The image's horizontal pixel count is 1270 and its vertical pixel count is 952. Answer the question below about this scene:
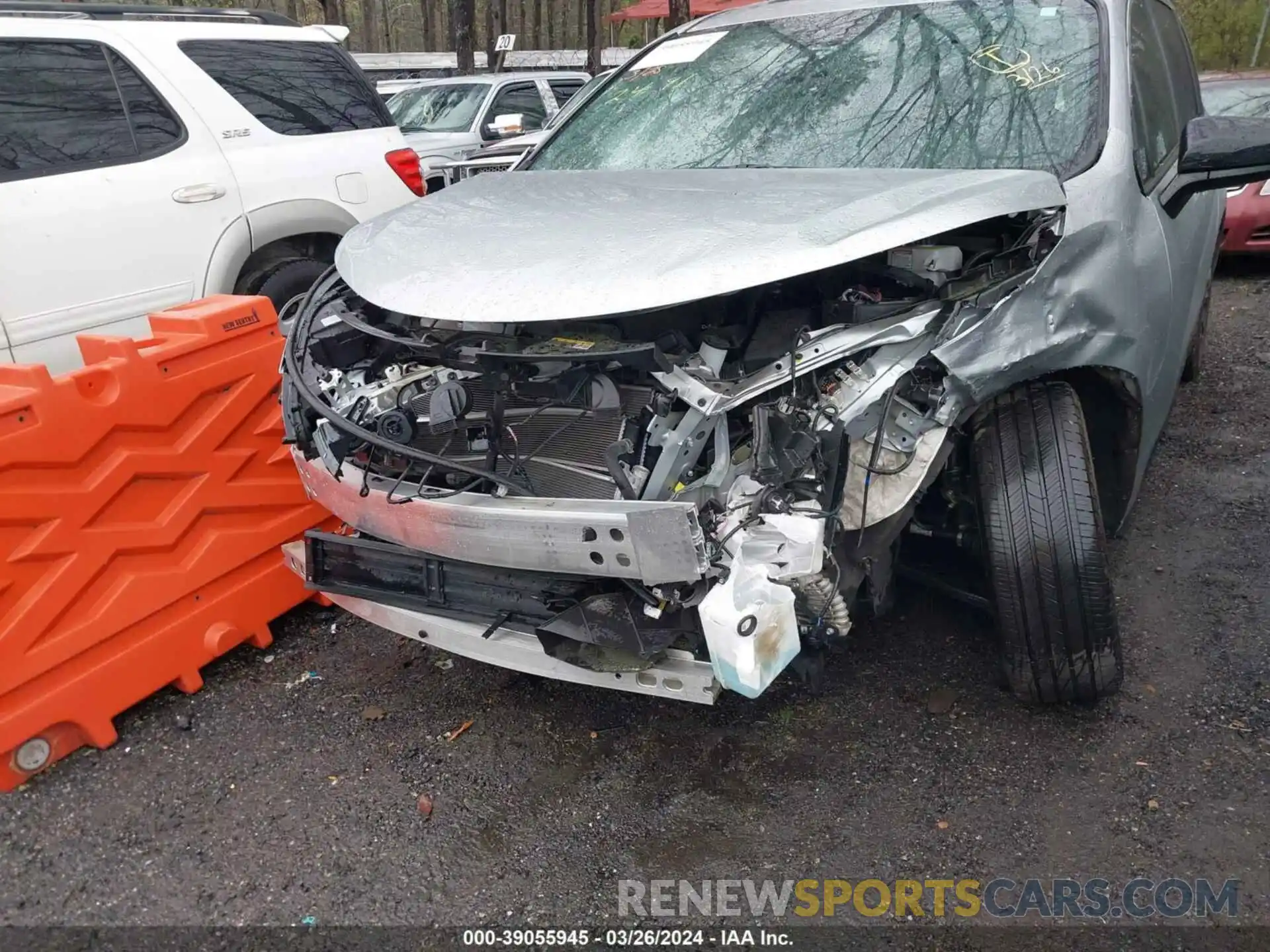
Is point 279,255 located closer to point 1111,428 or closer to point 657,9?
point 1111,428

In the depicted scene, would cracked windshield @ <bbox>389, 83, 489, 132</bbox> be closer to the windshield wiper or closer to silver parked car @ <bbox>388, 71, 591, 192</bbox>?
silver parked car @ <bbox>388, 71, 591, 192</bbox>

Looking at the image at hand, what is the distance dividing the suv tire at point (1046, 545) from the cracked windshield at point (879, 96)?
78 cm

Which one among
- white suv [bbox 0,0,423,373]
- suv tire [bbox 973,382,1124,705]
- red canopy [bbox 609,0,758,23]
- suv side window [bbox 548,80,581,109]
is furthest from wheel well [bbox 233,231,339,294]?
red canopy [bbox 609,0,758,23]

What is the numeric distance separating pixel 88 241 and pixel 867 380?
3.34 metres

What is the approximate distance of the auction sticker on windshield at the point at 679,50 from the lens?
138 inches

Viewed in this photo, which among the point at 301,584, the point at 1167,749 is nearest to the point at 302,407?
the point at 301,584

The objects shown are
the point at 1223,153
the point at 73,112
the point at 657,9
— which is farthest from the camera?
the point at 657,9

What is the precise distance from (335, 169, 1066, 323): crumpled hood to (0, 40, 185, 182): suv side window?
1.92 m

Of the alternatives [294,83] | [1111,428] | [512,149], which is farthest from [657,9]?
[1111,428]

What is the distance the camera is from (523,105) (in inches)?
399

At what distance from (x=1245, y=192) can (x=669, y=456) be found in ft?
23.5

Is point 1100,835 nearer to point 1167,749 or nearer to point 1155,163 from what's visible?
point 1167,749

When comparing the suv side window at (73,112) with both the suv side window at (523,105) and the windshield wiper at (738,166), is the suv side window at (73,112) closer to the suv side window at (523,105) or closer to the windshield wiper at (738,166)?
the windshield wiper at (738,166)

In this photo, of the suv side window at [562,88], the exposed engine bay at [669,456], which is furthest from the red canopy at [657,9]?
the exposed engine bay at [669,456]
